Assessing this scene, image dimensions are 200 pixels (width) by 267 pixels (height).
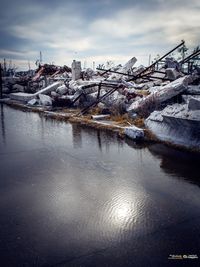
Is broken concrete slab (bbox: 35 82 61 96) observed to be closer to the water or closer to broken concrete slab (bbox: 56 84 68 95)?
broken concrete slab (bbox: 56 84 68 95)

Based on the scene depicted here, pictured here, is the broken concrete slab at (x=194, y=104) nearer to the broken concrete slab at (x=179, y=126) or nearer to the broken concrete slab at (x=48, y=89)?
the broken concrete slab at (x=179, y=126)

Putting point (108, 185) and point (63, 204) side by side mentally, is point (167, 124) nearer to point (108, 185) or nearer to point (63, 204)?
point (108, 185)

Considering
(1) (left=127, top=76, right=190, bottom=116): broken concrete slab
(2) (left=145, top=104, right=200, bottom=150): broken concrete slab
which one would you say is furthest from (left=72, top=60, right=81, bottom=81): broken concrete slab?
(2) (left=145, top=104, right=200, bottom=150): broken concrete slab

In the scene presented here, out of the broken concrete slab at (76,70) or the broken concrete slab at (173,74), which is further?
the broken concrete slab at (76,70)

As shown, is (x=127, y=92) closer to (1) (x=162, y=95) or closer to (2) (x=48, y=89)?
(1) (x=162, y=95)

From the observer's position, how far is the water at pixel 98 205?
2.27m

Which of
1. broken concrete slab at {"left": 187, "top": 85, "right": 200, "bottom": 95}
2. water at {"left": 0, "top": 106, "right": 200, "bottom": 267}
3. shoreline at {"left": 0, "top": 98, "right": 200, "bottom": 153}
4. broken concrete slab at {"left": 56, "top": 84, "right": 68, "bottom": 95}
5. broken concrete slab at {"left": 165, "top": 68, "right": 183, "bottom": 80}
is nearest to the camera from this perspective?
water at {"left": 0, "top": 106, "right": 200, "bottom": 267}

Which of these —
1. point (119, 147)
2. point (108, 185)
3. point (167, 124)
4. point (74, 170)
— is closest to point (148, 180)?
point (108, 185)

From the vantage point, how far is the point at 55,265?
212 centimetres

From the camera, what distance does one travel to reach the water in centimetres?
227

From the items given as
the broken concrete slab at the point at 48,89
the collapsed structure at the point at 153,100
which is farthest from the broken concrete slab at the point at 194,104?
the broken concrete slab at the point at 48,89

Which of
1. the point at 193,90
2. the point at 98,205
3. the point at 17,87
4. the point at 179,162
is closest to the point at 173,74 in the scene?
the point at 193,90

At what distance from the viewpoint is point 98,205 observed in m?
3.06

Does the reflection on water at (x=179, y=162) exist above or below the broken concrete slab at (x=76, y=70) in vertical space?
below
